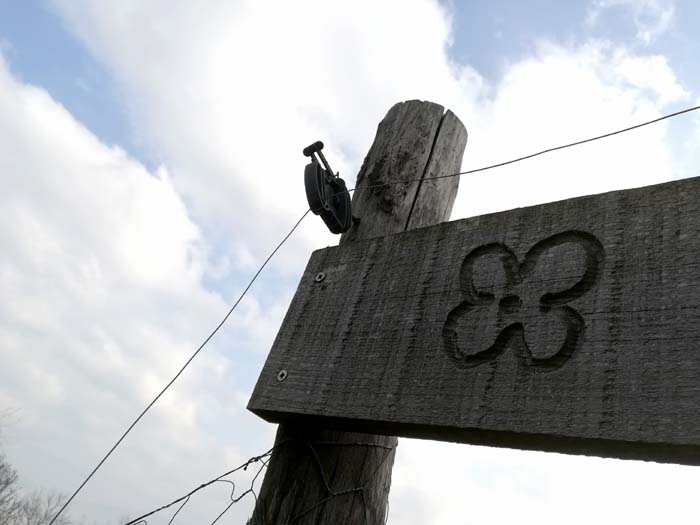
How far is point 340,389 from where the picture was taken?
146 cm

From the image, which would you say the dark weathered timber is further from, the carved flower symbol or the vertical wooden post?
the vertical wooden post

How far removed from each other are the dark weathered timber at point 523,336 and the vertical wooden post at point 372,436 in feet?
0.57

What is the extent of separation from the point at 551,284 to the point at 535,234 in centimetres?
16

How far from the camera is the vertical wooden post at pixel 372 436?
1.61 metres

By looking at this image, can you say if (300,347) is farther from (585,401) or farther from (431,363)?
(585,401)

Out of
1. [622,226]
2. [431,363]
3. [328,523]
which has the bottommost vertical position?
[328,523]

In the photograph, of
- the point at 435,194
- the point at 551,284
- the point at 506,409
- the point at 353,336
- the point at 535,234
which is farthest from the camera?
the point at 435,194

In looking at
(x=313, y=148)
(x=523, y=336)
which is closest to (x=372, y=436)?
(x=523, y=336)

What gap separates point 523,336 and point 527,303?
91 millimetres

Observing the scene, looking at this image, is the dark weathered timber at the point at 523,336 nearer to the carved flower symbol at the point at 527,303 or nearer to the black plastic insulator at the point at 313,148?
the carved flower symbol at the point at 527,303

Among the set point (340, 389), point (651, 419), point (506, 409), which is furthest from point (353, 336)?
point (651, 419)

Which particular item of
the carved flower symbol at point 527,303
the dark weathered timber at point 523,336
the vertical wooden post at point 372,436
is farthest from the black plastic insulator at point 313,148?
the carved flower symbol at point 527,303

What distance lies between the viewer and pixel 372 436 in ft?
5.71

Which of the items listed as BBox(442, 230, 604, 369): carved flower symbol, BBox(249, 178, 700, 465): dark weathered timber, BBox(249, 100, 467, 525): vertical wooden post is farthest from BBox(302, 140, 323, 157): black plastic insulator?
BBox(442, 230, 604, 369): carved flower symbol
